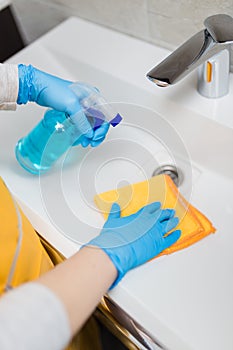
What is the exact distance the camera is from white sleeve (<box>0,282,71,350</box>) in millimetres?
442

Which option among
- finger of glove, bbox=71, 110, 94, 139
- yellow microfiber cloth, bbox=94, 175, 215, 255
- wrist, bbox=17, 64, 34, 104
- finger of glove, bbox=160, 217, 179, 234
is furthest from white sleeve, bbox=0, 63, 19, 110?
finger of glove, bbox=160, 217, 179, 234

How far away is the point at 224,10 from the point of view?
74 centimetres

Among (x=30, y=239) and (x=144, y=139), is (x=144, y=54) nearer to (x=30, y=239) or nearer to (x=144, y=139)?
(x=144, y=139)

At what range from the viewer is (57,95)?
76 centimetres

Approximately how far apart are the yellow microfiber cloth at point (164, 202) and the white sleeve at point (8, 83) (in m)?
0.24

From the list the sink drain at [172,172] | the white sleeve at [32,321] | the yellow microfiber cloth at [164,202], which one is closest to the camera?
the white sleeve at [32,321]

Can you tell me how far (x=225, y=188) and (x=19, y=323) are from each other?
49cm

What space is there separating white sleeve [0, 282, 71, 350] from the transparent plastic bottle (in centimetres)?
37

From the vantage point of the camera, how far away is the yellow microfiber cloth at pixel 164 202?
73 centimetres

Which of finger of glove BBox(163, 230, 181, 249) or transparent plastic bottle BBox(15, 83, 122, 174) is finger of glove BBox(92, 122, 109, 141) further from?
finger of glove BBox(163, 230, 181, 249)

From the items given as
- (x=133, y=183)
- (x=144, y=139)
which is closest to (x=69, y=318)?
(x=133, y=183)

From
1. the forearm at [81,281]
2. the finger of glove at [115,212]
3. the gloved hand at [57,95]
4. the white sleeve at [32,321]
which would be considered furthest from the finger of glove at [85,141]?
the white sleeve at [32,321]

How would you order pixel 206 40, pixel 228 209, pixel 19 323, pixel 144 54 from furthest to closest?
pixel 144 54
pixel 228 209
pixel 206 40
pixel 19 323

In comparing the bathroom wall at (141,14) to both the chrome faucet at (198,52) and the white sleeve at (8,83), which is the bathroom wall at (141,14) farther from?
the white sleeve at (8,83)
